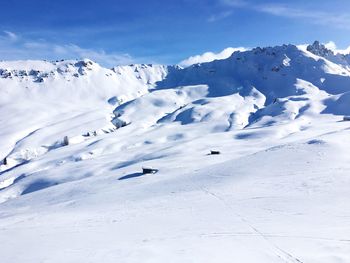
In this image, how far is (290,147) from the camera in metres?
47.0

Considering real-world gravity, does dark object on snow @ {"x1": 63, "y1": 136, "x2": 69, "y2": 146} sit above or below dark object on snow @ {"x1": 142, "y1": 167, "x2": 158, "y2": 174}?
above

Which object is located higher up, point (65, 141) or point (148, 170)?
point (65, 141)

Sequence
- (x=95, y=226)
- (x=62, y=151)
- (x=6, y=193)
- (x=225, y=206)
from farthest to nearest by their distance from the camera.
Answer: (x=62, y=151)
(x=6, y=193)
(x=225, y=206)
(x=95, y=226)

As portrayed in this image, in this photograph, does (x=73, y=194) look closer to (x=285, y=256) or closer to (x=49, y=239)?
(x=49, y=239)

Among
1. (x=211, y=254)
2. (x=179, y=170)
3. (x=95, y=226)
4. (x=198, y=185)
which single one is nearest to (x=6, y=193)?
(x=179, y=170)

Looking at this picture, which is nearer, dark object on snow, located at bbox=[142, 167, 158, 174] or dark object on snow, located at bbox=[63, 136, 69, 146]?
dark object on snow, located at bbox=[142, 167, 158, 174]

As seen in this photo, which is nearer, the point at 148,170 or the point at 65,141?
the point at 148,170

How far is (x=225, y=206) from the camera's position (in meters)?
27.8

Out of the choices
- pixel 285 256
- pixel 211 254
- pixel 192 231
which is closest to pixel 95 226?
pixel 192 231

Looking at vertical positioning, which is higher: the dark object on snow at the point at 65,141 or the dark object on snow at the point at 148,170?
the dark object on snow at the point at 65,141

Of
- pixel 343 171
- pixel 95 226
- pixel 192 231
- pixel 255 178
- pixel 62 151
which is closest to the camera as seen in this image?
pixel 192 231

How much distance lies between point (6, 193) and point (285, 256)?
69533 millimetres

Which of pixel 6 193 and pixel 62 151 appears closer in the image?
pixel 6 193

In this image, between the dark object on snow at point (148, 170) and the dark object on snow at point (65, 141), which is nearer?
the dark object on snow at point (148, 170)
